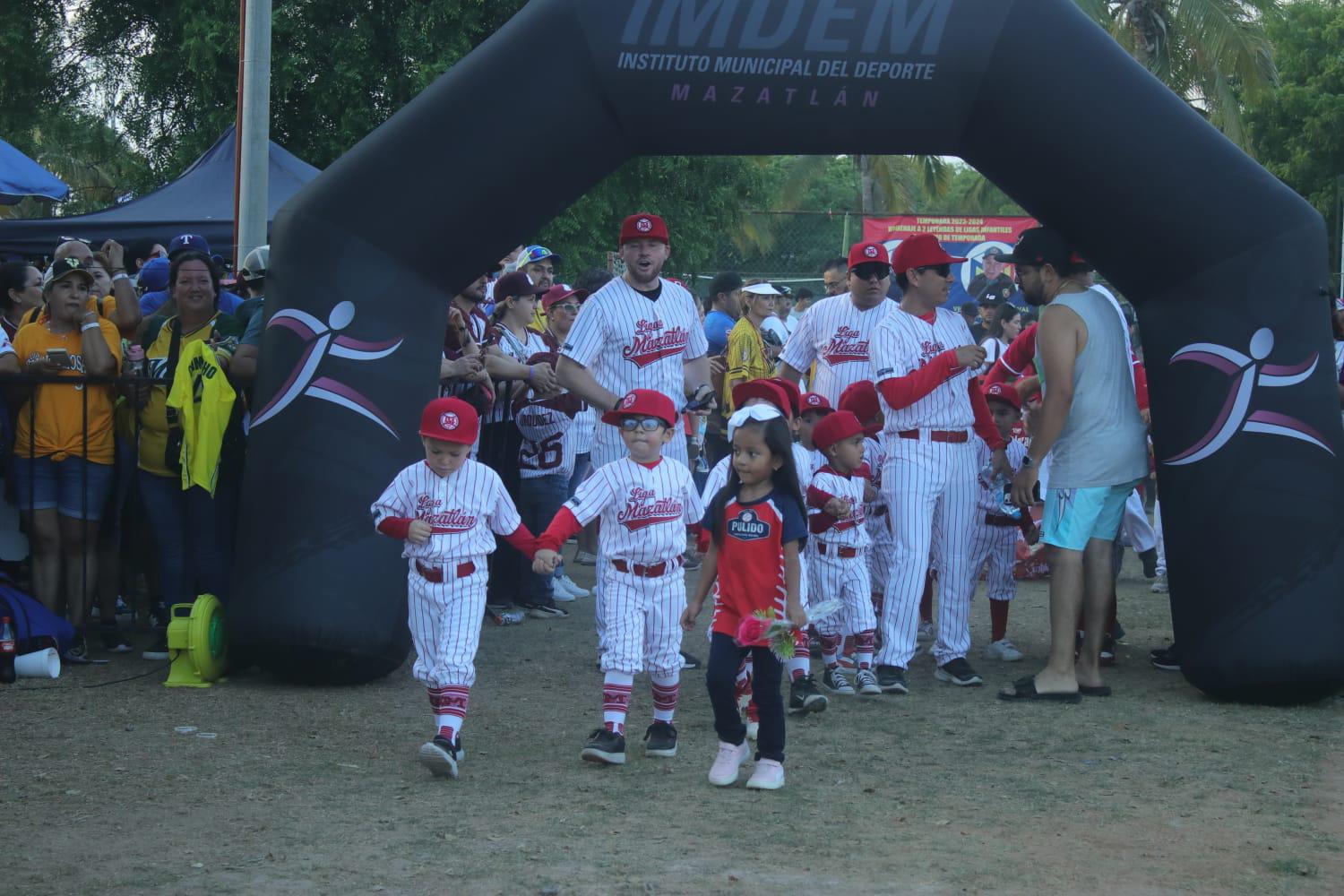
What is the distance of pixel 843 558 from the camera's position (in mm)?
7039

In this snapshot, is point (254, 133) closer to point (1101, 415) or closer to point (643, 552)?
point (643, 552)

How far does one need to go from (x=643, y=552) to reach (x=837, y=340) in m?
2.66

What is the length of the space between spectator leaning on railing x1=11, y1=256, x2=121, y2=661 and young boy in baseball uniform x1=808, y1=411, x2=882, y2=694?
3712 mm

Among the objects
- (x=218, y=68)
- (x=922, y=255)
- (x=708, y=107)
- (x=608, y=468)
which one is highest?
(x=218, y=68)

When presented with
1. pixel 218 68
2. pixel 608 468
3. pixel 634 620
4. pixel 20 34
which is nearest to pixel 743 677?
pixel 634 620

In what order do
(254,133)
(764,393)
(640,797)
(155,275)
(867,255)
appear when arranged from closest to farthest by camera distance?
(640,797) < (764,393) < (867,255) < (155,275) < (254,133)

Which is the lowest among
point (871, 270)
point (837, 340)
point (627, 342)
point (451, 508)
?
point (451, 508)

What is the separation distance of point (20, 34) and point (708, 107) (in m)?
16.7

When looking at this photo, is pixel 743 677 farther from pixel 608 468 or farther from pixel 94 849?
pixel 94 849

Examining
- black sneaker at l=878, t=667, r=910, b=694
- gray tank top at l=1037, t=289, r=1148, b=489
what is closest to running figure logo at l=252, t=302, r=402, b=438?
black sneaker at l=878, t=667, r=910, b=694

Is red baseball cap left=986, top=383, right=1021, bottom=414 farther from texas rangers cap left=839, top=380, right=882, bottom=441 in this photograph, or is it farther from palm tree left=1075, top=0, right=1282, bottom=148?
palm tree left=1075, top=0, right=1282, bottom=148

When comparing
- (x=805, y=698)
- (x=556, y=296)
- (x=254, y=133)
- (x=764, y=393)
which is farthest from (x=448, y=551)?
(x=254, y=133)

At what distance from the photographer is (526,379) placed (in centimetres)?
858

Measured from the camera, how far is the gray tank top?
23.0ft
